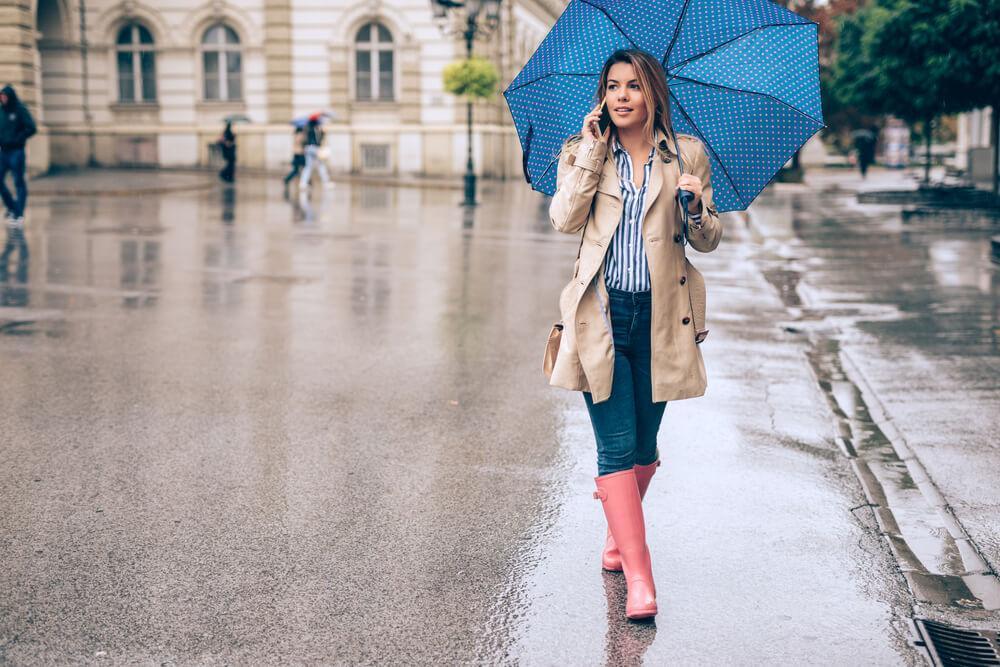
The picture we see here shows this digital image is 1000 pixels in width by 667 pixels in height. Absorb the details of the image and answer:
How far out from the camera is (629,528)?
4.57 meters

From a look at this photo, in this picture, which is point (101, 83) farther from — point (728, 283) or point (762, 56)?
point (762, 56)

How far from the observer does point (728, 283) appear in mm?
14656

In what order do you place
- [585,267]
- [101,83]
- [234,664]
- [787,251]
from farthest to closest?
[101,83], [787,251], [585,267], [234,664]

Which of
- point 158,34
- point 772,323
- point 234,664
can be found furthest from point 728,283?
point 158,34

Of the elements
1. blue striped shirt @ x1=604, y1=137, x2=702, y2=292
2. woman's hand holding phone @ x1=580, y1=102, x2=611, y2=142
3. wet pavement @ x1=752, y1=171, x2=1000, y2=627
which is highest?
woman's hand holding phone @ x1=580, y1=102, x2=611, y2=142

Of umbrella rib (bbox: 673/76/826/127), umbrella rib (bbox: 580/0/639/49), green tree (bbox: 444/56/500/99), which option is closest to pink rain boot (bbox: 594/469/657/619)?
umbrella rib (bbox: 673/76/826/127)

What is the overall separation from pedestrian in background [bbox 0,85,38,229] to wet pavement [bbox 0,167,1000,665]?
6876 mm

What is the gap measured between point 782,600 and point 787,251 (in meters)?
14.8

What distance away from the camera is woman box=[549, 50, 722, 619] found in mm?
4500

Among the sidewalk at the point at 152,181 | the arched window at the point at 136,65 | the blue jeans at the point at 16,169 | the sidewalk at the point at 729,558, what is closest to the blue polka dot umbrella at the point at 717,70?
the sidewalk at the point at 729,558

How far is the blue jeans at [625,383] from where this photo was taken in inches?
180

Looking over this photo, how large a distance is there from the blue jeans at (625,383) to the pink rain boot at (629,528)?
0.16 ft

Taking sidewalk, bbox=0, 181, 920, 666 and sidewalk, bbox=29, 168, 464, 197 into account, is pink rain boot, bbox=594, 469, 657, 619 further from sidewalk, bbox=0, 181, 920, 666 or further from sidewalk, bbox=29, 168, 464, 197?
sidewalk, bbox=29, 168, 464, 197

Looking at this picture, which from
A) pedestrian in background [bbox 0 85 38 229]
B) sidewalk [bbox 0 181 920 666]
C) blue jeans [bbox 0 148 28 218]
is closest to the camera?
A: sidewalk [bbox 0 181 920 666]
